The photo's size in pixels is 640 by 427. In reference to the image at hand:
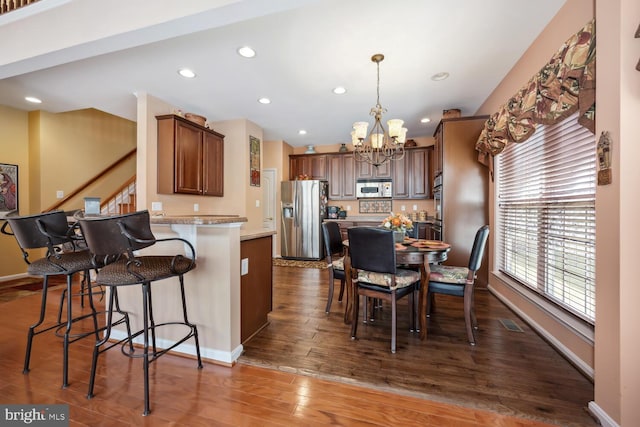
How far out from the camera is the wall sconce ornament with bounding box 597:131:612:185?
126cm

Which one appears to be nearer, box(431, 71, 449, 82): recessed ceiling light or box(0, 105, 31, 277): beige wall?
box(431, 71, 449, 82): recessed ceiling light

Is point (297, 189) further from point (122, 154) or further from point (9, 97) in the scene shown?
point (9, 97)

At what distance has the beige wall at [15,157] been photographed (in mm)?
3814

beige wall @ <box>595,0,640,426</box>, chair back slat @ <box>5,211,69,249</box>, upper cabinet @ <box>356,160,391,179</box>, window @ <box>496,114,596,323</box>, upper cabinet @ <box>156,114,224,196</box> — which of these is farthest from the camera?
upper cabinet @ <box>356,160,391,179</box>

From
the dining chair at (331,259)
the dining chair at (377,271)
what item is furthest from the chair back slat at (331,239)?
the dining chair at (377,271)

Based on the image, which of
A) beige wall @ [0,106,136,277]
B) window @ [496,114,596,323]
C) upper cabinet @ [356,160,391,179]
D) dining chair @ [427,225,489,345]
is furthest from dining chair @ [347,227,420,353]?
beige wall @ [0,106,136,277]

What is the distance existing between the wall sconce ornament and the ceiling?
1250 mm

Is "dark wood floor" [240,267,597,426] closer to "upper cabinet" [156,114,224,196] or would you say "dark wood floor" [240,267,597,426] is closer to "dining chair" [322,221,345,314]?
"dining chair" [322,221,345,314]

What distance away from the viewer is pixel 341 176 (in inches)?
229

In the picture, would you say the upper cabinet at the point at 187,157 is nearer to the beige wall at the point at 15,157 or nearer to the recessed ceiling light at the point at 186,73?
the recessed ceiling light at the point at 186,73

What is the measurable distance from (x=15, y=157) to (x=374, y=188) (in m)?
6.13

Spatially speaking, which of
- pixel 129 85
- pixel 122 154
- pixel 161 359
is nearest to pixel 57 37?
pixel 129 85

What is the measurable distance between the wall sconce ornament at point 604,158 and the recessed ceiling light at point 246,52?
2.60m

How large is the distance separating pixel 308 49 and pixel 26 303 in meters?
4.22
